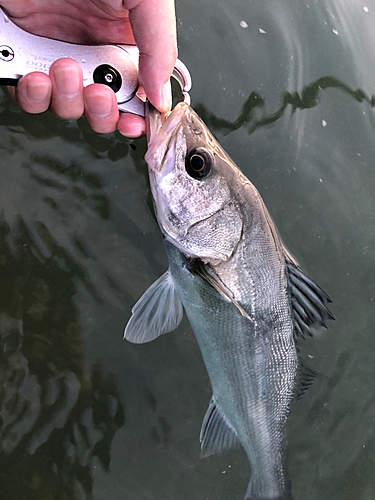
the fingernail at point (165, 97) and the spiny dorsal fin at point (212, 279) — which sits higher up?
the fingernail at point (165, 97)

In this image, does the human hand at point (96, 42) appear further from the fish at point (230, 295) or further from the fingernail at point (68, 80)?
the fish at point (230, 295)

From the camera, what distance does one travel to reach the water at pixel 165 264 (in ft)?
7.32

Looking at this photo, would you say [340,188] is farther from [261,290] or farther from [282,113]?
[261,290]

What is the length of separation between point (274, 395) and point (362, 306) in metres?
1.15

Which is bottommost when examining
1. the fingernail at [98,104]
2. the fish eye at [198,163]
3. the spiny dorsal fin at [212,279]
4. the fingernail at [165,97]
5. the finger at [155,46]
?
the spiny dorsal fin at [212,279]

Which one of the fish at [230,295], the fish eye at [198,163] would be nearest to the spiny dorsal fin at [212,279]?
the fish at [230,295]

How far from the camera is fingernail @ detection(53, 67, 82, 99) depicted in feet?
5.41

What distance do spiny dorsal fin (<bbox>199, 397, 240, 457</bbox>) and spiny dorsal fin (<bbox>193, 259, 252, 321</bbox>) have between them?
1.67 feet

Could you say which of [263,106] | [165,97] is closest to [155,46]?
[165,97]

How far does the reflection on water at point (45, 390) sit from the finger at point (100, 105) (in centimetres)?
80

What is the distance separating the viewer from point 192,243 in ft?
5.65

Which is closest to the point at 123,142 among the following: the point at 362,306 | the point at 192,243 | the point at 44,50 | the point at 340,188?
A: the point at 44,50

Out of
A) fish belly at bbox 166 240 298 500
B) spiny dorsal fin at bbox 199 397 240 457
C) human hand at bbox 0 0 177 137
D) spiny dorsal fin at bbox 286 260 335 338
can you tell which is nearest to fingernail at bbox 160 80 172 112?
human hand at bbox 0 0 177 137

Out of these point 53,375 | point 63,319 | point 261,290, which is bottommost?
point 53,375
